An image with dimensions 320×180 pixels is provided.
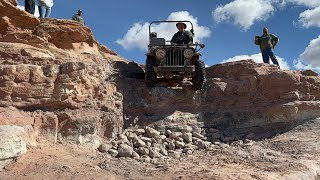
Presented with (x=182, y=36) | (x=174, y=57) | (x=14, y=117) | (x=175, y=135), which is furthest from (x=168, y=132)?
(x=14, y=117)

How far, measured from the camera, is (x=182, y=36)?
467 inches

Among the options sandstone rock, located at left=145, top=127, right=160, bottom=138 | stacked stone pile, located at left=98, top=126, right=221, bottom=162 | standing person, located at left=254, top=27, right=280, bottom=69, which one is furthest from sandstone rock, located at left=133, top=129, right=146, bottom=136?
standing person, located at left=254, top=27, right=280, bottom=69

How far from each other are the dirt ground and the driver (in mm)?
3735

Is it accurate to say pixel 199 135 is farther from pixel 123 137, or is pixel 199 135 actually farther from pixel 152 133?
pixel 123 137

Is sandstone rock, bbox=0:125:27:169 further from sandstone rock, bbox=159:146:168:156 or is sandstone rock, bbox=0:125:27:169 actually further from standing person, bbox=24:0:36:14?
standing person, bbox=24:0:36:14

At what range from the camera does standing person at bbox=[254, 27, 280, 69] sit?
12.9m

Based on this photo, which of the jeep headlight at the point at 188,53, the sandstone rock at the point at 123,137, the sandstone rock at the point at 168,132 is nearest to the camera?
the sandstone rock at the point at 123,137

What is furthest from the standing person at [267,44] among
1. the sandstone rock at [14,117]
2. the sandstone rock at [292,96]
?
the sandstone rock at [14,117]

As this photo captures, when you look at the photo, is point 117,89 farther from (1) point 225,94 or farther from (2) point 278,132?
(2) point 278,132

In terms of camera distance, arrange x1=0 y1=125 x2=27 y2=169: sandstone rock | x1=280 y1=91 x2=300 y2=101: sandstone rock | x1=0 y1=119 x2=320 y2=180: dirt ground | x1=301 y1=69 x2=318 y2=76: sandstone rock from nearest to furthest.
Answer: x1=0 y1=125 x2=27 y2=169: sandstone rock
x1=0 y1=119 x2=320 y2=180: dirt ground
x1=280 y1=91 x2=300 y2=101: sandstone rock
x1=301 y1=69 x2=318 y2=76: sandstone rock

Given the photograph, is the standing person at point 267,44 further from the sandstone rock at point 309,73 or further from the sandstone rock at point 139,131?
the sandstone rock at point 139,131

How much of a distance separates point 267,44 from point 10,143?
30.7ft

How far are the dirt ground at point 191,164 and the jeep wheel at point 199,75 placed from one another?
2.25m

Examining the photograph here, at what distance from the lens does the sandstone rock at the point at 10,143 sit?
268 inches
